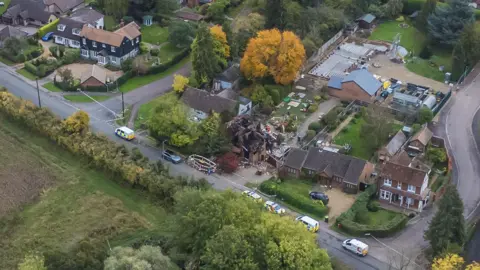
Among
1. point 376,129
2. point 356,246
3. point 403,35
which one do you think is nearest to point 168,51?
point 403,35

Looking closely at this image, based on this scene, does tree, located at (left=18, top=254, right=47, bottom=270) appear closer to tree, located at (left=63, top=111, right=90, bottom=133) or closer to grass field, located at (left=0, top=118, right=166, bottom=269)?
grass field, located at (left=0, top=118, right=166, bottom=269)

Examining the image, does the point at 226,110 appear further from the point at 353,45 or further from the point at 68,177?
the point at 353,45

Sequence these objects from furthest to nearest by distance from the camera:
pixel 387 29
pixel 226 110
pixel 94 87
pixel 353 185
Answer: pixel 387 29, pixel 94 87, pixel 226 110, pixel 353 185

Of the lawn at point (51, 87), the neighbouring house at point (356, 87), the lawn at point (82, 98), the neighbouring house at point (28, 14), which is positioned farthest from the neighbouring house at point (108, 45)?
the neighbouring house at point (356, 87)

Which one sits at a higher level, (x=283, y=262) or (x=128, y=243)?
(x=283, y=262)

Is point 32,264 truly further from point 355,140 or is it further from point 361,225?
point 355,140

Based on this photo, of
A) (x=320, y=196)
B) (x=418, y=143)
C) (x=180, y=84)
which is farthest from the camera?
(x=180, y=84)

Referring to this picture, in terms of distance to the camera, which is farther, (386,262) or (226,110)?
(226,110)

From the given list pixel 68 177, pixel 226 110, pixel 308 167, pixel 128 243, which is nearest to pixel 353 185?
pixel 308 167
